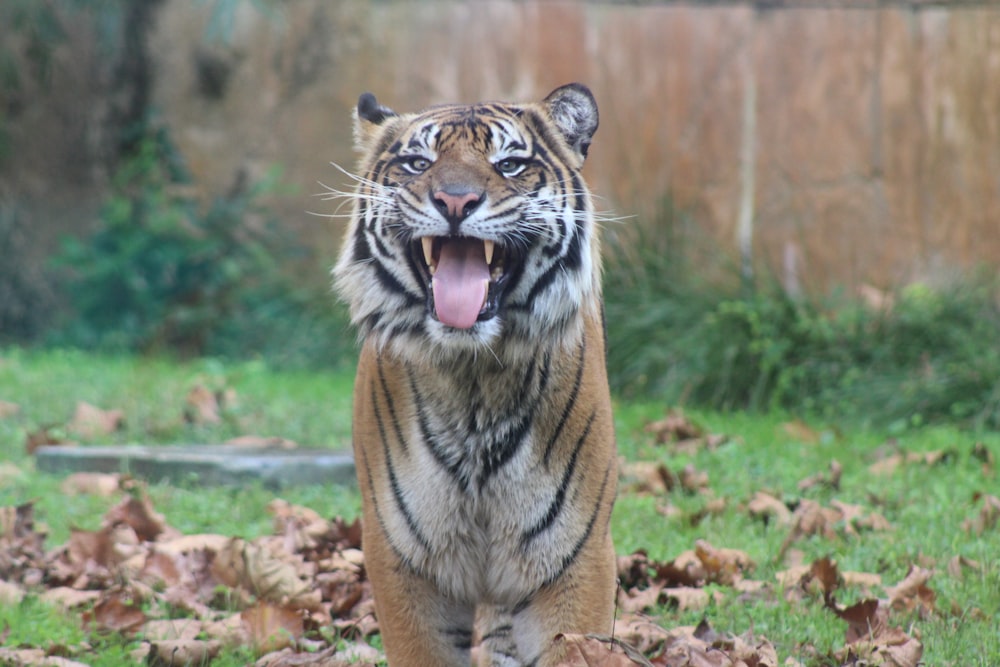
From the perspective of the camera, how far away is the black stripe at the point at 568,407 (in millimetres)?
3014

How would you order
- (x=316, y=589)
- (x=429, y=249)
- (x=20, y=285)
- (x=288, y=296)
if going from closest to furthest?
1. (x=429, y=249)
2. (x=316, y=589)
3. (x=288, y=296)
4. (x=20, y=285)

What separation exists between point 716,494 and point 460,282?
2.65 meters

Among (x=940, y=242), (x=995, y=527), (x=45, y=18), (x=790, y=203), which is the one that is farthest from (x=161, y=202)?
(x=995, y=527)

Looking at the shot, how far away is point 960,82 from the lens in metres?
8.55

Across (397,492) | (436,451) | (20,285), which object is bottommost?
(20,285)

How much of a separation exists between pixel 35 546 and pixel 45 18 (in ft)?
21.7

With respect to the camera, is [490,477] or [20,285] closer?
[490,477]

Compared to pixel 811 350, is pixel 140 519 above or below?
below

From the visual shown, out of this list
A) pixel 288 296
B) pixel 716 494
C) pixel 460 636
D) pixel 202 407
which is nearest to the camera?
pixel 460 636

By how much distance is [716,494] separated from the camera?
17.1 ft

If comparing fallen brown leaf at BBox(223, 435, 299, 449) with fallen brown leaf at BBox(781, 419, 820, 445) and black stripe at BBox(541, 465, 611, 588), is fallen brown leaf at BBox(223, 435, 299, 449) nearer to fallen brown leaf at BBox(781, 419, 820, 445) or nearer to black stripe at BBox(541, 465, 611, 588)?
fallen brown leaf at BBox(781, 419, 820, 445)

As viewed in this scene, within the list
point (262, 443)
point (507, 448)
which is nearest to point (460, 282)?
point (507, 448)

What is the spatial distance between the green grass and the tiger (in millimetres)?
838

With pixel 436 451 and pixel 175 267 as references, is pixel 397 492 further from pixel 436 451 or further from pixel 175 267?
pixel 175 267
